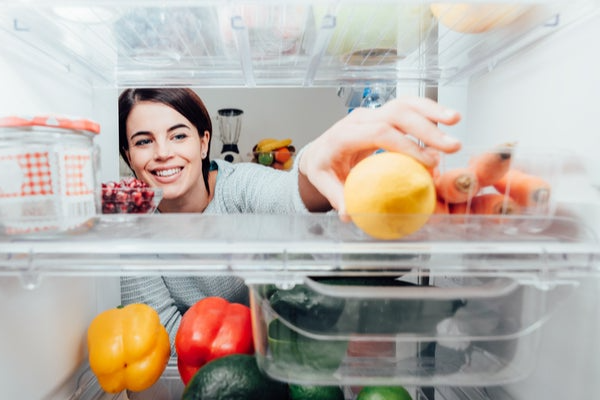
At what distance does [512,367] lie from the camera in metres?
0.52

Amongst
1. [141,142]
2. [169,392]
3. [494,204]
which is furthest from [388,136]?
[141,142]

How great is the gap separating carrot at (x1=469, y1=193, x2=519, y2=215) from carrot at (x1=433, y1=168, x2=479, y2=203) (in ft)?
0.06

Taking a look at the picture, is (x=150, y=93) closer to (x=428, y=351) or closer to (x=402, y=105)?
(x=402, y=105)

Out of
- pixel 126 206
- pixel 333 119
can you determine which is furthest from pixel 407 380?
pixel 333 119

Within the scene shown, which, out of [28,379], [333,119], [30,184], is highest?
[333,119]

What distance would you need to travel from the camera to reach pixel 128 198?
602 millimetres

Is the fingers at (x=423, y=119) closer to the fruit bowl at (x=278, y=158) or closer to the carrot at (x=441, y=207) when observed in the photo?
the carrot at (x=441, y=207)

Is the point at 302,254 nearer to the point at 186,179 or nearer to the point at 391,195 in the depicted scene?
the point at 391,195

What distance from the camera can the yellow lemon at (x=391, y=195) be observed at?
43 cm

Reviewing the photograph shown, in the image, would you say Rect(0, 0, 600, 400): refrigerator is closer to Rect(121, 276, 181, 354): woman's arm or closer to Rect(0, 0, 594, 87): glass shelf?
Rect(0, 0, 594, 87): glass shelf

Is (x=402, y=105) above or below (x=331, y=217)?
above

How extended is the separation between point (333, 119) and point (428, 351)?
7.15 feet

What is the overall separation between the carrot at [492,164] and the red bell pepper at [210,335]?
15.4 inches

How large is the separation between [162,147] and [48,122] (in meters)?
0.66
